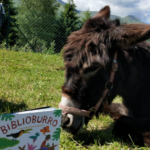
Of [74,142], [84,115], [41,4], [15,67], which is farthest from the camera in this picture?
[41,4]

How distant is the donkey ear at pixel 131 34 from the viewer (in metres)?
1.92

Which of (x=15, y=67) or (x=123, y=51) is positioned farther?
(x=15, y=67)

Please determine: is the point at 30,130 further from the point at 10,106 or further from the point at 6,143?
the point at 10,106

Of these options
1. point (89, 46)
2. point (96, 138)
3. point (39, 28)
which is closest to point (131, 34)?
point (89, 46)

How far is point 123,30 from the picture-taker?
202 centimetres

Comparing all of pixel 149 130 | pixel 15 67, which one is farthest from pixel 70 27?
pixel 149 130

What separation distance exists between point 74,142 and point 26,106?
1376mm

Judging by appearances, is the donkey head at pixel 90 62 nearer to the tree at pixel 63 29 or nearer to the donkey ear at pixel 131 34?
the donkey ear at pixel 131 34

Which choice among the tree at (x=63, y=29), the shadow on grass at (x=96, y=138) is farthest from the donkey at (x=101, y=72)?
the tree at (x=63, y=29)

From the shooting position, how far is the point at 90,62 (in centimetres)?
190

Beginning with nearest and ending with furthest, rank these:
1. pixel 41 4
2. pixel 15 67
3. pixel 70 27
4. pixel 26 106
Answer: pixel 26 106 → pixel 15 67 → pixel 70 27 → pixel 41 4

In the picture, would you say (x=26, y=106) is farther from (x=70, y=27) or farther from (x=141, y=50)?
(x=70, y=27)

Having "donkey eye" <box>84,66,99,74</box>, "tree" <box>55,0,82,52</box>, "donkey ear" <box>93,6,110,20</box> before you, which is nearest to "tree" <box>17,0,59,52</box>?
"tree" <box>55,0,82,52</box>

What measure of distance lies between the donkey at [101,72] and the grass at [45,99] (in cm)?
18
